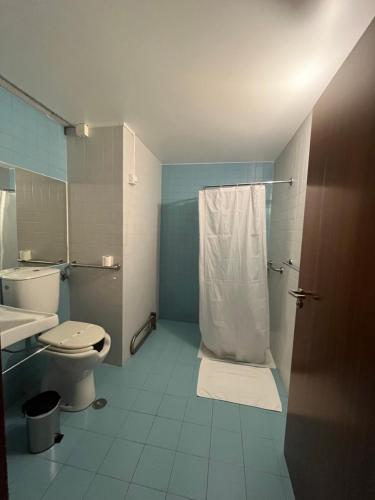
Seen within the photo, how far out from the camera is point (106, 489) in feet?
3.36

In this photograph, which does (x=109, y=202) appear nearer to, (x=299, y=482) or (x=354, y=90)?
(x=354, y=90)

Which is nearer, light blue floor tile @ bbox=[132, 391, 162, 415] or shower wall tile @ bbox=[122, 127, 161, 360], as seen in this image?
light blue floor tile @ bbox=[132, 391, 162, 415]

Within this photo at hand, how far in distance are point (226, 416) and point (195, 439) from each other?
0.93ft

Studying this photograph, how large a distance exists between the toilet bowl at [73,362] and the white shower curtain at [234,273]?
41.6 inches

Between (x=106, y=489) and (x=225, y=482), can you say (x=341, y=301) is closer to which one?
(x=225, y=482)

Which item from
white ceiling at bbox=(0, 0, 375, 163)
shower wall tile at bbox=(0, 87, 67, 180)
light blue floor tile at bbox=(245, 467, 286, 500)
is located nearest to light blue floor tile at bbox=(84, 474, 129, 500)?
light blue floor tile at bbox=(245, 467, 286, 500)

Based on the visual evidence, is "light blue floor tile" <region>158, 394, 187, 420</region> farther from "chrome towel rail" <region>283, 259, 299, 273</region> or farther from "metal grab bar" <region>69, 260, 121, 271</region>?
"chrome towel rail" <region>283, 259, 299, 273</region>

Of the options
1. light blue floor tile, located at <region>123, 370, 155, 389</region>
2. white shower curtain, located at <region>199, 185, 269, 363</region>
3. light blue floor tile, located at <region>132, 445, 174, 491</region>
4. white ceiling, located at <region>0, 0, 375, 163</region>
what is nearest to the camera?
white ceiling, located at <region>0, 0, 375, 163</region>

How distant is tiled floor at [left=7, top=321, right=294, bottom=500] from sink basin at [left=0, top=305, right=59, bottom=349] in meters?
0.73

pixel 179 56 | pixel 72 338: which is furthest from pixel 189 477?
pixel 179 56

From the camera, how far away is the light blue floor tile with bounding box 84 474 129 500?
3.26ft

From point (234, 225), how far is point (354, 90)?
1342 mm

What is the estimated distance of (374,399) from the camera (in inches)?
21.5

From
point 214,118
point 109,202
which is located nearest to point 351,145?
point 214,118
